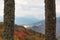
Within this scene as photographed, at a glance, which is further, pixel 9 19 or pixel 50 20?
pixel 50 20

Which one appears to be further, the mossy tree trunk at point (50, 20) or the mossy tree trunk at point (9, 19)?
the mossy tree trunk at point (50, 20)

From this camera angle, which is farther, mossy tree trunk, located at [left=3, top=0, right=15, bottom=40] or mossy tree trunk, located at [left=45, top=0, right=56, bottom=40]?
mossy tree trunk, located at [left=45, top=0, right=56, bottom=40]

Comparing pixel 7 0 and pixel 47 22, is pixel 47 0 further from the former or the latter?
pixel 7 0
